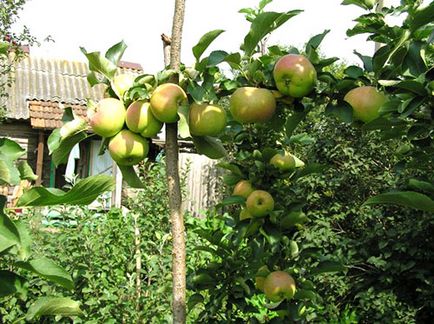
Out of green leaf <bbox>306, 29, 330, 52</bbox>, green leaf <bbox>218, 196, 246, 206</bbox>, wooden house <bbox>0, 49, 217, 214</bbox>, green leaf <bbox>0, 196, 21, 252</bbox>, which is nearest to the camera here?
green leaf <bbox>0, 196, 21, 252</bbox>

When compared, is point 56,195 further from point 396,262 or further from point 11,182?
point 396,262

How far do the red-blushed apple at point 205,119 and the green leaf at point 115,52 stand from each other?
18 cm

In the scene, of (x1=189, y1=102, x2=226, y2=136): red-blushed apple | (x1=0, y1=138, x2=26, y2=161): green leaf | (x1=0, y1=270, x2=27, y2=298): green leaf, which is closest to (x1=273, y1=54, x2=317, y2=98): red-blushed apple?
(x1=189, y1=102, x2=226, y2=136): red-blushed apple

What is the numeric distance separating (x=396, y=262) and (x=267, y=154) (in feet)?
6.82

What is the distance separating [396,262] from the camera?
3.34 m

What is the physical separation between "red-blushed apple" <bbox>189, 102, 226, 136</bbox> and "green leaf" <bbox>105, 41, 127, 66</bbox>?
0.60ft

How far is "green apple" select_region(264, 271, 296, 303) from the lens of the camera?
1.50 m

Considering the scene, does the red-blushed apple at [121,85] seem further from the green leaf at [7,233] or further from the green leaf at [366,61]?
the green leaf at [366,61]

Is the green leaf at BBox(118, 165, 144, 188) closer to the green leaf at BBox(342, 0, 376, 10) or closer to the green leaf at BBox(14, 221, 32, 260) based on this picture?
the green leaf at BBox(14, 221, 32, 260)

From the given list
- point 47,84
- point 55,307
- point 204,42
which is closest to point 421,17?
point 204,42

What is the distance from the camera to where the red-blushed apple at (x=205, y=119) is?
103 centimetres

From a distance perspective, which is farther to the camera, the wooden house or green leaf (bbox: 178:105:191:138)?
the wooden house

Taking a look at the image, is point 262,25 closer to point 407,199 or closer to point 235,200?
point 407,199

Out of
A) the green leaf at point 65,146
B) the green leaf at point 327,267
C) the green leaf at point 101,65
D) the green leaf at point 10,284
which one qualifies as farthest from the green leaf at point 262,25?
the green leaf at point 327,267
